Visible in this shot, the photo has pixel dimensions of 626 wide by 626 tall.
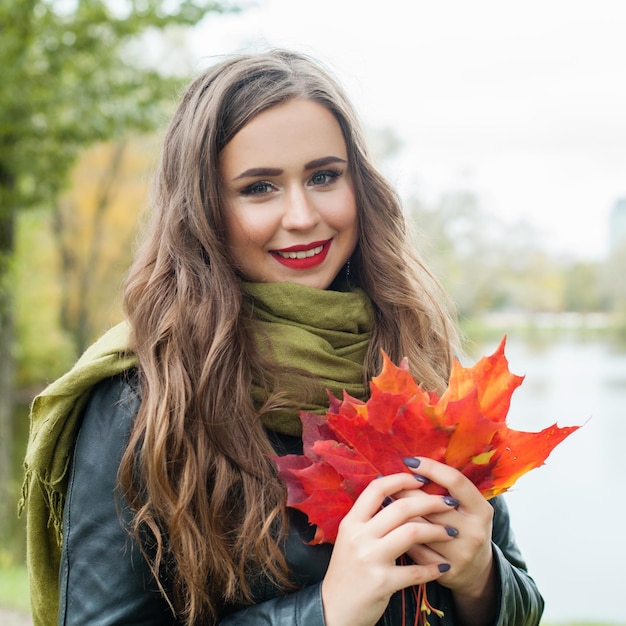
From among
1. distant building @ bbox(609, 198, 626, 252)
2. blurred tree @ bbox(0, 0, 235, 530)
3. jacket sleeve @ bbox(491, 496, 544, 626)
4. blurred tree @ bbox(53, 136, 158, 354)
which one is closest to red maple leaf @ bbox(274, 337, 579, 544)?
jacket sleeve @ bbox(491, 496, 544, 626)

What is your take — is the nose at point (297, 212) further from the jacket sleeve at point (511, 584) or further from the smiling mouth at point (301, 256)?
the jacket sleeve at point (511, 584)

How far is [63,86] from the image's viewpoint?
6.77 meters

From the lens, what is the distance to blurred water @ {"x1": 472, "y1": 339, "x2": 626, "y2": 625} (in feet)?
28.0

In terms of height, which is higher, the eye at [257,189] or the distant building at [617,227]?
the distant building at [617,227]

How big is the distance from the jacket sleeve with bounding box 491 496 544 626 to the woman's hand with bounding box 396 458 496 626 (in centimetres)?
9

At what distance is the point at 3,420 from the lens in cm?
826

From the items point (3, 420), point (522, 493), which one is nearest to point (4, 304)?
point (3, 420)

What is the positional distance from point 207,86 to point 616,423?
1429cm

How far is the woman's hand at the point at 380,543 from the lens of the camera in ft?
4.16

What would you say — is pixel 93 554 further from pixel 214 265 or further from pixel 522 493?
pixel 522 493

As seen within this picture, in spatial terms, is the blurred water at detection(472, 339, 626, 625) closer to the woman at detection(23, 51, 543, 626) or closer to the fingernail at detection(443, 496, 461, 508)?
the woman at detection(23, 51, 543, 626)

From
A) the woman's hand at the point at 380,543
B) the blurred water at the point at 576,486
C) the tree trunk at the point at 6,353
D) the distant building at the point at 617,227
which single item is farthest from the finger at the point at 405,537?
the distant building at the point at 617,227

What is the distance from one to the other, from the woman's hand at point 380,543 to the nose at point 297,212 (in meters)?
0.59

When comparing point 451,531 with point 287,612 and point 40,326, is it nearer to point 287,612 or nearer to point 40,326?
point 287,612
